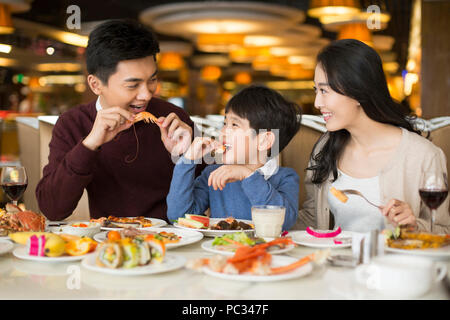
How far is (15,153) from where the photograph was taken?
6078mm

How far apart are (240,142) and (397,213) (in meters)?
0.72

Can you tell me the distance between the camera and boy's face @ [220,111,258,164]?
1975 mm

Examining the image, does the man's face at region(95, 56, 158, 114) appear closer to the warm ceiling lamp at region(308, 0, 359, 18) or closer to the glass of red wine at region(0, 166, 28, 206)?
the glass of red wine at region(0, 166, 28, 206)

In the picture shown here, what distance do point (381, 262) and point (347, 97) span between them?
970 millimetres

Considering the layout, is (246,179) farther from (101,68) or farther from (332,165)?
(101,68)

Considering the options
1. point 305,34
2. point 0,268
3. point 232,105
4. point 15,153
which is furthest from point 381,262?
point 305,34

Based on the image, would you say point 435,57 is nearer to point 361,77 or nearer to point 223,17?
point 223,17

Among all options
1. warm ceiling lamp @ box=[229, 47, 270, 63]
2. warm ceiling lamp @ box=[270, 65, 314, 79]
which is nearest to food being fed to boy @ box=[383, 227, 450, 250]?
warm ceiling lamp @ box=[229, 47, 270, 63]

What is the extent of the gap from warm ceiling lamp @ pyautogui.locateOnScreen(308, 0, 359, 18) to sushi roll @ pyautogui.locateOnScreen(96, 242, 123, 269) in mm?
5149

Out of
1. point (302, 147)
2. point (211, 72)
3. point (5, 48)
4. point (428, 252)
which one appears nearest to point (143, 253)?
point (428, 252)

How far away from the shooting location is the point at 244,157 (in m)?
1.99

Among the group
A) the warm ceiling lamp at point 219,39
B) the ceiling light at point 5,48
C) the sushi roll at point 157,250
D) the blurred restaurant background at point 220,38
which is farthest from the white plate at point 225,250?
the warm ceiling lamp at point 219,39

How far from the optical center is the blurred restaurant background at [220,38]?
5.30 m

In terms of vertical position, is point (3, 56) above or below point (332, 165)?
above
